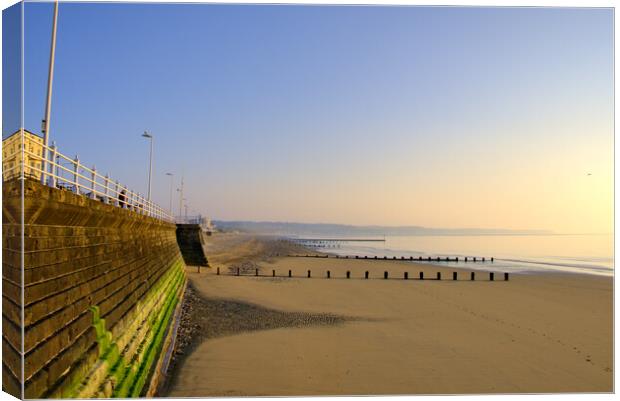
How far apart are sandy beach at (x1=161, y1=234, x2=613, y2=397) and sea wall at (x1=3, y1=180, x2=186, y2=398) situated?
5.62 feet

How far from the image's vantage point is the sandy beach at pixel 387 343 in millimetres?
11305

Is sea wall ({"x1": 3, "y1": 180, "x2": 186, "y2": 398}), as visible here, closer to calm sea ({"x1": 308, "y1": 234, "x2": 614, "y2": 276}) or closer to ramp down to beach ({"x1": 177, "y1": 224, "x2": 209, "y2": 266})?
ramp down to beach ({"x1": 177, "y1": 224, "x2": 209, "y2": 266})

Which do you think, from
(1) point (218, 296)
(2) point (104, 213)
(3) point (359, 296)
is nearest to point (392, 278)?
(3) point (359, 296)

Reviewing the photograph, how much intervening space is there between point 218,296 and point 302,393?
46.9 ft

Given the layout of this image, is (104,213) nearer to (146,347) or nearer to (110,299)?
(110,299)

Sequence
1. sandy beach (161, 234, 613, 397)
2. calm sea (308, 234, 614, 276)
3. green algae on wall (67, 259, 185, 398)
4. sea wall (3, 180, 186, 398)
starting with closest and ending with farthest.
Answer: sea wall (3, 180, 186, 398), green algae on wall (67, 259, 185, 398), sandy beach (161, 234, 613, 397), calm sea (308, 234, 614, 276)

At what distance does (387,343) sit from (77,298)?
1023 cm

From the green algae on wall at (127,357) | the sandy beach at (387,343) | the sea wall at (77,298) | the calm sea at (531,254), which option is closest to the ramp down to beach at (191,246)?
the sandy beach at (387,343)

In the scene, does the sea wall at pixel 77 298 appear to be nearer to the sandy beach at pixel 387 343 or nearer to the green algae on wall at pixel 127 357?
the green algae on wall at pixel 127 357

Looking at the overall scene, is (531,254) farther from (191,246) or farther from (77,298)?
(77,298)

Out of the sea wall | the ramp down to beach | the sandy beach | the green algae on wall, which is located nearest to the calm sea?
the sandy beach

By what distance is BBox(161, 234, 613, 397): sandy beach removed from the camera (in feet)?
37.1

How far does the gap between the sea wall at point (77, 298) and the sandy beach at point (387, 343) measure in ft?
5.62

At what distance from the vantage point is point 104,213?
30.7 ft
